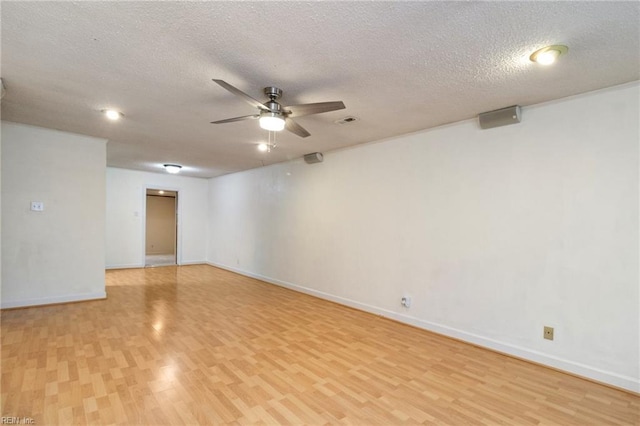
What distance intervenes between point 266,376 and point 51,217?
4076 mm

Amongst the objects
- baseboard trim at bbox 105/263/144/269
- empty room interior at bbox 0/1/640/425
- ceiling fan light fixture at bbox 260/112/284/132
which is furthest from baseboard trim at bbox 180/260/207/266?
ceiling fan light fixture at bbox 260/112/284/132

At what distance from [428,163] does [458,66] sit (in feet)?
5.16

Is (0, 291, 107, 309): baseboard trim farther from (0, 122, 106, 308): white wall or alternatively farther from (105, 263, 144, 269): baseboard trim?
(105, 263, 144, 269): baseboard trim

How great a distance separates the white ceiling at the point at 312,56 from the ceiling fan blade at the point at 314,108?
23 cm

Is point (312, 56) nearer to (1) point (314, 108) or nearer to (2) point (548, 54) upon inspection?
(1) point (314, 108)

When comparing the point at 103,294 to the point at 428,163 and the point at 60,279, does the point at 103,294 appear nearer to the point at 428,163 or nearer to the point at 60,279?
the point at 60,279

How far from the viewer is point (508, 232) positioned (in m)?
3.00

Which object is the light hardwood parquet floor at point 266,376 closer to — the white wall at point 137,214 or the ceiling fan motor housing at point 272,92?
the ceiling fan motor housing at point 272,92

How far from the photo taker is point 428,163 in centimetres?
367

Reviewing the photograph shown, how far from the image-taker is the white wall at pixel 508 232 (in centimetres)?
243

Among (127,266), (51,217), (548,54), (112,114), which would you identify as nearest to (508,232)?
(548,54)

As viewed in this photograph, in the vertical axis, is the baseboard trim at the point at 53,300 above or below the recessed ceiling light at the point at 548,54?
below

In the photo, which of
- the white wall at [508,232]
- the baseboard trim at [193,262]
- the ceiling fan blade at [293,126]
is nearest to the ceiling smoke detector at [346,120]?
the ceiling fan blade at [293,126]

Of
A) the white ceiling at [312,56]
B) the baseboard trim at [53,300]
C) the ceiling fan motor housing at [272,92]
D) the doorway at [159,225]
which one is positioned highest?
the white ceiling at [312,56]
